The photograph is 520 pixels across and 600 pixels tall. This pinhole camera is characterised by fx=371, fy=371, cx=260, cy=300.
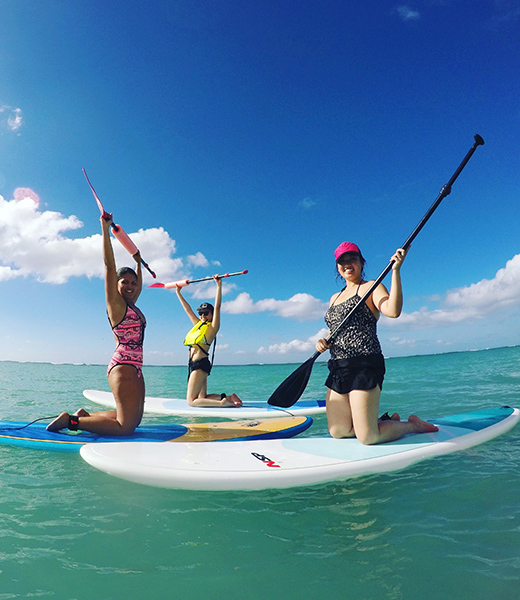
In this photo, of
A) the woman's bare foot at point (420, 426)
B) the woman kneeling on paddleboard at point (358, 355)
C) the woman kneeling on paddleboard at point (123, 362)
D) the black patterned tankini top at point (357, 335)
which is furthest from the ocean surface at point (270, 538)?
the black patterned tankini top at point (357, 335)

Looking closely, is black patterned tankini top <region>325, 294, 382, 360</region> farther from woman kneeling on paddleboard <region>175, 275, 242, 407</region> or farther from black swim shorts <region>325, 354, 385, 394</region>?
woman kneeling on paddleboard <region>175, 275, 242, 407</region>

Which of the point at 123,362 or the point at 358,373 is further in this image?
the point at 123,362

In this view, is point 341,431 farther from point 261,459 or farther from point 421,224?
point 421,224

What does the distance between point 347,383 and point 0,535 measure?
288 cm

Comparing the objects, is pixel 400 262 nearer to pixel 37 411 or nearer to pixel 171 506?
pixel 171 506

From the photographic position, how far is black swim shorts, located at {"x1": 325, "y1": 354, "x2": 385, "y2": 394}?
11.4 ft

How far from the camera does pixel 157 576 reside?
1.89 meters

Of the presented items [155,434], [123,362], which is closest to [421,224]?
[123,362]

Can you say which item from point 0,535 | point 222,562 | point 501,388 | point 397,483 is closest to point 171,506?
point 222,562

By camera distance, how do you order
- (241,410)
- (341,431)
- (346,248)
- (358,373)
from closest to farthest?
(358,373) < (346,248) < (341,431) < (241,410)

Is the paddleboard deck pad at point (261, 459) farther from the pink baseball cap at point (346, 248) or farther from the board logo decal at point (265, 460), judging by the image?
the pink baseball cap at point (346, 248)

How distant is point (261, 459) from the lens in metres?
3.38

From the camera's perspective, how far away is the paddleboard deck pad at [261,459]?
302 centimetres

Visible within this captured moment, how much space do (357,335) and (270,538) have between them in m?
1.98
